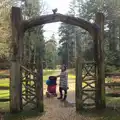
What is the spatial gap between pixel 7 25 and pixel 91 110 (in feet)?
53.3

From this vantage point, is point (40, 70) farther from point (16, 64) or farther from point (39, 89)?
point (16, 64)

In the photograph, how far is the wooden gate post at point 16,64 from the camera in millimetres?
9692

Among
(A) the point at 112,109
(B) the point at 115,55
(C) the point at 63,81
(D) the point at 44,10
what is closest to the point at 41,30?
(D) the point at 44,10

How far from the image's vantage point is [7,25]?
945 inches

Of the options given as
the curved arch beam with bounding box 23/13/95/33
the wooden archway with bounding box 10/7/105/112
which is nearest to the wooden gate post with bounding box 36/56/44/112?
the wooden archway with bounding box 10/7/105/112

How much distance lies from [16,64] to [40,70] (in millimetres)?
951

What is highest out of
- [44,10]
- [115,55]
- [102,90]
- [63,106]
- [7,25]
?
[44,10]

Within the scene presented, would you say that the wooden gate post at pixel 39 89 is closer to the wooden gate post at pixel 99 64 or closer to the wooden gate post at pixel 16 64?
the wooden gate post at pixel 16 64

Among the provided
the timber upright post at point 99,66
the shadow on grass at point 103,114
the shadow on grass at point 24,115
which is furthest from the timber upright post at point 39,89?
the timber upright post at point 99,66

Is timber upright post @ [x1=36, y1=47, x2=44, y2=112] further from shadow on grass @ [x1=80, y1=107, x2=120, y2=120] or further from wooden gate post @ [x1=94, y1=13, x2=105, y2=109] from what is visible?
wooden gate post @ [x1=94, y1=13, x2=105, y2=109]

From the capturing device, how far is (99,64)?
10219mm

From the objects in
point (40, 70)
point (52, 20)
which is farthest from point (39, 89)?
point (52, 20)

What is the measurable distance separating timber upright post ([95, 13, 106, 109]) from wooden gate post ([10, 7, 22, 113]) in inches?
118

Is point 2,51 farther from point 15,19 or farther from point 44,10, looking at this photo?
point 44,10
